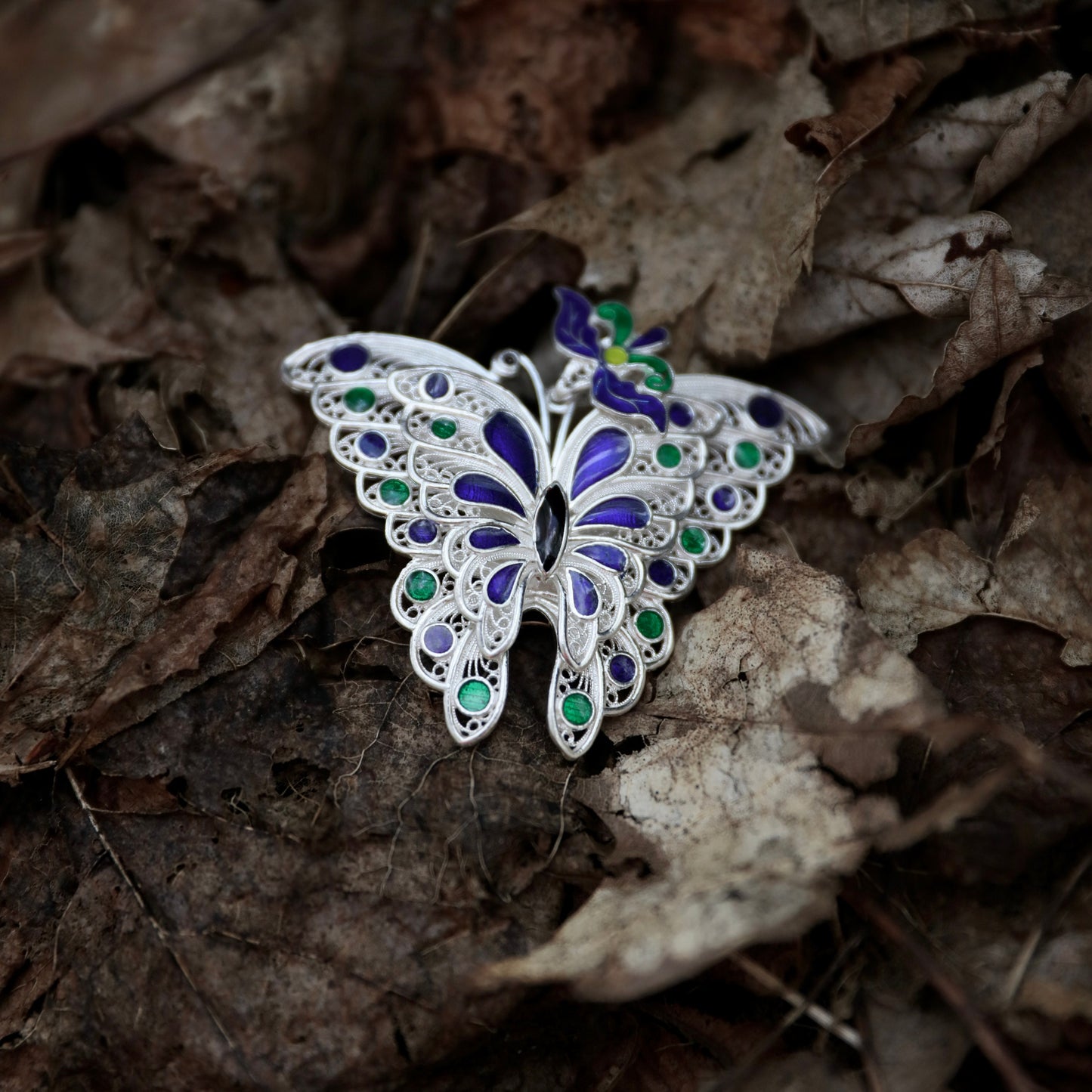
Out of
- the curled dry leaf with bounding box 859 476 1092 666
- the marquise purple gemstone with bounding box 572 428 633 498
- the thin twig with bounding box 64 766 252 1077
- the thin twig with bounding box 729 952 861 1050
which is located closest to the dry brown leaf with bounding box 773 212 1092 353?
the curled dry leaf with bounding box 859 476 1092 666

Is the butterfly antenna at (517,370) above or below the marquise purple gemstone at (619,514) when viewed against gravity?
above

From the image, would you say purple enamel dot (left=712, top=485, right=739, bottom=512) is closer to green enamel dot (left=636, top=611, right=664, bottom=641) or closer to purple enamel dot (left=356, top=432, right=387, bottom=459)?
green enamel dot (left=636, top=611, right=664, bottom=641)

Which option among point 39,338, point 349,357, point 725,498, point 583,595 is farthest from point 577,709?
point 39,338

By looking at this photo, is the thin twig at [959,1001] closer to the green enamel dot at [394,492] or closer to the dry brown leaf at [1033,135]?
the green enamel dot at [394,492]

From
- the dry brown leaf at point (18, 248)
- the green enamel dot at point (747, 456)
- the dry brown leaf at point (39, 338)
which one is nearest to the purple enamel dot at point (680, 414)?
the green enamel dot at point (747, 456)

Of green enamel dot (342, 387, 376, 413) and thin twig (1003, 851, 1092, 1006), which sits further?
green enamel dot (342, 387, 376, 413)

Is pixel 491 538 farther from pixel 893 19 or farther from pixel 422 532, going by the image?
pixel 893 19

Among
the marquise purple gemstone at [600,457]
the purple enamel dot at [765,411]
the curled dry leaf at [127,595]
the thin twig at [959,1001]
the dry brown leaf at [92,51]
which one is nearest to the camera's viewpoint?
the thin twig at [959,1001]
